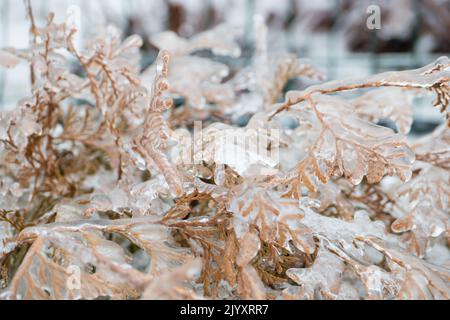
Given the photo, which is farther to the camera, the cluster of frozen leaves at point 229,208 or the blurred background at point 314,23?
the blurred background at point 314,23

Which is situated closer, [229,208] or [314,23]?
[229,208]

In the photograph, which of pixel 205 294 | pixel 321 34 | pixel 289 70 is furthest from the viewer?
pixel 321 34

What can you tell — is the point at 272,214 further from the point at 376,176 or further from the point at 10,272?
the point at 10,272

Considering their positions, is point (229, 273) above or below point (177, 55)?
below

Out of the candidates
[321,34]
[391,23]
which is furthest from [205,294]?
[321,34]

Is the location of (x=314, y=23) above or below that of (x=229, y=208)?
above

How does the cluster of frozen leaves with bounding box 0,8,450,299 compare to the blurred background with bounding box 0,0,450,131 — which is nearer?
the cluster of frozen leaves with bounding box 0,8,450,299

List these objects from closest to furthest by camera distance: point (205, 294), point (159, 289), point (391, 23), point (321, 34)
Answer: point (159, 289) < point (205, 294) < point (391, 23) < point (321, 34)

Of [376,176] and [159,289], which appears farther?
[376,176]
